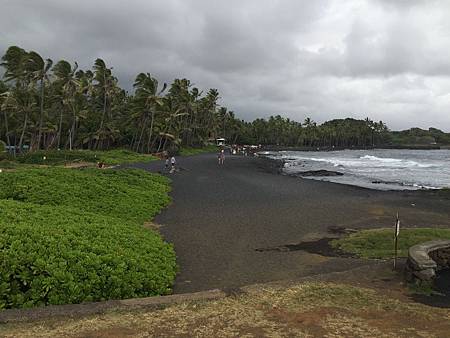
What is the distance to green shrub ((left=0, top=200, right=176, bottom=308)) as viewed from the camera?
6.54m

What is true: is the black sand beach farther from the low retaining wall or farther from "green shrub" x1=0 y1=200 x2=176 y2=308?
the low retaining wall

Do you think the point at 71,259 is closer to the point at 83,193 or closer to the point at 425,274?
the point at 425,274

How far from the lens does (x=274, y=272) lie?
9.34 m

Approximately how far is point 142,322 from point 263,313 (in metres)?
1.75

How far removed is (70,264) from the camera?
7.14m

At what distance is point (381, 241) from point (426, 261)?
501cm

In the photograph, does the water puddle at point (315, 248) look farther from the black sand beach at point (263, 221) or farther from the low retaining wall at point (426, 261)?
the low retaining wall at point (426, 261)

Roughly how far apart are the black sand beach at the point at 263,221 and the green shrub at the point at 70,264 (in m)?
0.86

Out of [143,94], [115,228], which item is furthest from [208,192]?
[143,94]

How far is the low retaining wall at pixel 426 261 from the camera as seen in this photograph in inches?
282

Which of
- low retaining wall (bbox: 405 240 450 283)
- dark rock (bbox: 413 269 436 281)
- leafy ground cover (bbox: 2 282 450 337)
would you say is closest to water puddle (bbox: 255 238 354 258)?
low retaining wall (bbox: 405 240 450 283)

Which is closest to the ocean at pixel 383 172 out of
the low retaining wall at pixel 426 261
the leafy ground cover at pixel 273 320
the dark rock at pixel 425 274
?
the low retaining wall at pixel 426 261

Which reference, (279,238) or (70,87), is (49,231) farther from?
(70,87)

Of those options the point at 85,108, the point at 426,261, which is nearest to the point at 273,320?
the point at 426,261
